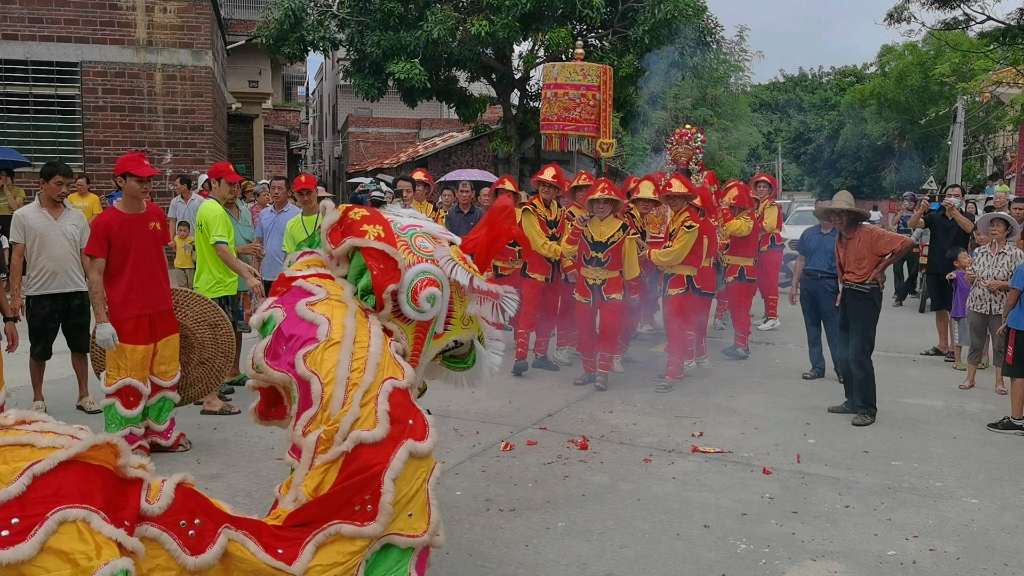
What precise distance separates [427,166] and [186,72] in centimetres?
1130

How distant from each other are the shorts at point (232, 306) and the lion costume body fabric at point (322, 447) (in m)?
4.19

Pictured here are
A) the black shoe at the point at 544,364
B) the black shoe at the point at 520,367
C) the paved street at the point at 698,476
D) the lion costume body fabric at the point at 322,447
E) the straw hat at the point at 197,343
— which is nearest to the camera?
the lion costume body fabric at the point at 322,447

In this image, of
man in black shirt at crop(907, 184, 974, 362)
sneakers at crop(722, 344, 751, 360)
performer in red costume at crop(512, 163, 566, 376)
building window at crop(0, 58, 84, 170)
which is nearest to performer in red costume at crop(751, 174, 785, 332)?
sneakers at crop(722, 344, 751, 360)

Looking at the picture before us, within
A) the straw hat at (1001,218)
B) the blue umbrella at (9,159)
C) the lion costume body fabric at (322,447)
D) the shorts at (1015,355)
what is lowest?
the shorts at (1015,355)

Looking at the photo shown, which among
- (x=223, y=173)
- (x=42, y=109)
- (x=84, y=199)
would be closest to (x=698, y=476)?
(x=223, y=173)

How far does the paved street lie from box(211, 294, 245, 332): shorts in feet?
2.37

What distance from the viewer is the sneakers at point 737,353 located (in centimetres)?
875

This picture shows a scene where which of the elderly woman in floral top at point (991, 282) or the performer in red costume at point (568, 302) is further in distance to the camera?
the performer in red costume at point (568, 302)

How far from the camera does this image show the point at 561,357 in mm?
8391

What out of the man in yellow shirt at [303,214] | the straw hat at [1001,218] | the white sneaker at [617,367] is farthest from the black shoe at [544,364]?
the straw hat at [1001,218]

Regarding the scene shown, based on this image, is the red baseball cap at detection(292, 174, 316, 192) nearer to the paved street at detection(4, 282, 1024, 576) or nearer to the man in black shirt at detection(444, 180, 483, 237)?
the paved street at detection(4, 282, 1024, 576)

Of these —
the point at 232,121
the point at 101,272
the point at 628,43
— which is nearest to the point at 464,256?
the point at 101,272

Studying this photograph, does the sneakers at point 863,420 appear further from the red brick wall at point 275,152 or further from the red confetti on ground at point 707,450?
the red brick wall at point 275,152

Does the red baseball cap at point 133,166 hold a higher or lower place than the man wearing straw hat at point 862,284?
higher
